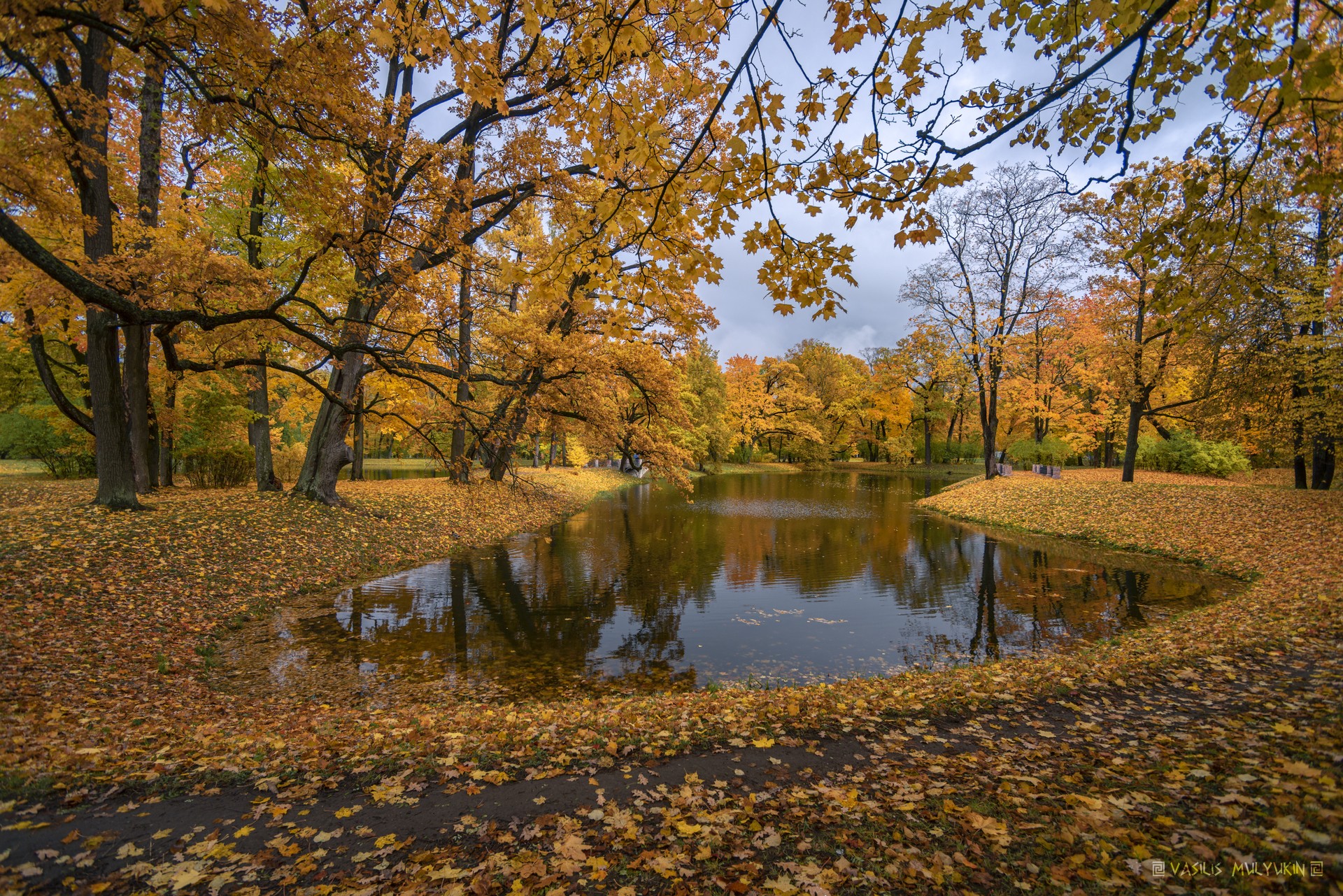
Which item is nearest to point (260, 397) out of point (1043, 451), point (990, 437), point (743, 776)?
point (743, 776)

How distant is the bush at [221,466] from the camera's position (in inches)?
672

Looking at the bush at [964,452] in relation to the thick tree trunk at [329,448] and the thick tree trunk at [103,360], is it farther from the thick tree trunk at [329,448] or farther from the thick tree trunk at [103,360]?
the thick tree trunk at [103,360]

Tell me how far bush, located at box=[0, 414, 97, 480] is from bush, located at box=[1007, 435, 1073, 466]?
46535 mm

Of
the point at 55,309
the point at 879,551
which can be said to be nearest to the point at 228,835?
the point at 55,309

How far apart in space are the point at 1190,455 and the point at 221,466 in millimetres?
39406

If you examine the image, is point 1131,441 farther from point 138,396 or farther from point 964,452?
point 964,452

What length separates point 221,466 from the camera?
17.4 m

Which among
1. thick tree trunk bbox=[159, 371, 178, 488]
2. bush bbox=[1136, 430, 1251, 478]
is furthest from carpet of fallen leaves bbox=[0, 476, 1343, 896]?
bush bbox=[1136, 430, 1251, 478]

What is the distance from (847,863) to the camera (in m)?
2.79

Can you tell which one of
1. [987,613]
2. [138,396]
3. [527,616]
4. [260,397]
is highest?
[260,397]

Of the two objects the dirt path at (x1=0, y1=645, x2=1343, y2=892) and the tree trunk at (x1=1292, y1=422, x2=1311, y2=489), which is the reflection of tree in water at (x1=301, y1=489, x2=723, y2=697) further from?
the tree trunk at (x1=1292, y1=422, x2=1311, y2=489)

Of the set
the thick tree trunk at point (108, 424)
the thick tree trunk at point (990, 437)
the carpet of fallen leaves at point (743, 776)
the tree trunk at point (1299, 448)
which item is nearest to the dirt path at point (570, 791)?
the carpet of fallen leaves at point (743, 776)

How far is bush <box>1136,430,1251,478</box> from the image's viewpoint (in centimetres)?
2412

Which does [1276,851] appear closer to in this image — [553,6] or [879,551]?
[553,6]
